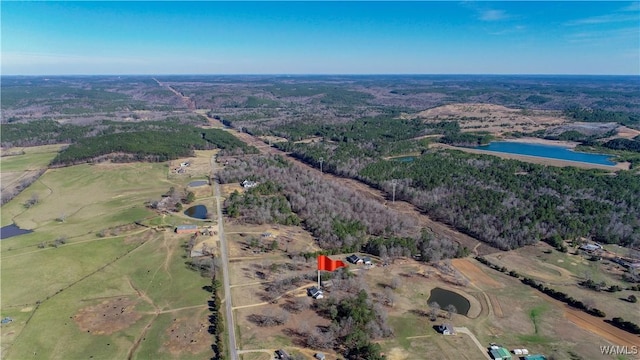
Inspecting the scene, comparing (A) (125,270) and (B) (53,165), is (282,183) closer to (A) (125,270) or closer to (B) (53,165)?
(A) (125,270)

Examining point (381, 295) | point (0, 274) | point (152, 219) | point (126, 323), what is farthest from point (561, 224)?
point (0, 274)

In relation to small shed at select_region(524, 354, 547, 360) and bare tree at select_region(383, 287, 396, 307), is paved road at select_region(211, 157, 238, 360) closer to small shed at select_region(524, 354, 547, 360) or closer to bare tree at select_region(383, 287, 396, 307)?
bare tree at select_region(383, 287, 396, 307)

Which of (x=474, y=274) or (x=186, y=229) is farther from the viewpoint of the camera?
(x=186, y=229)

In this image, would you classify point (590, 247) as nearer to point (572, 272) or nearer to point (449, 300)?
point (572, 272)

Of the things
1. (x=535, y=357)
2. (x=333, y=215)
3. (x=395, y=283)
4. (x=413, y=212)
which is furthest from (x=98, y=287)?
(x=413, y=212)

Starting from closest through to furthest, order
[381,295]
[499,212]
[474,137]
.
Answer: [381,295] < [499,212] < [474,137]
